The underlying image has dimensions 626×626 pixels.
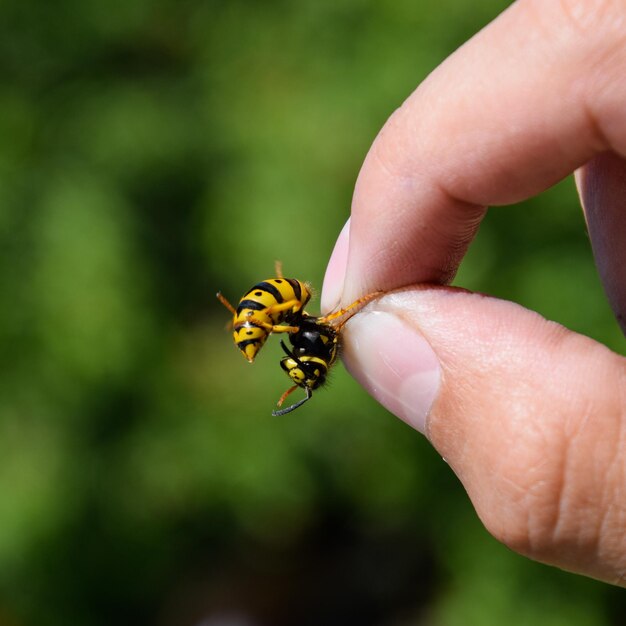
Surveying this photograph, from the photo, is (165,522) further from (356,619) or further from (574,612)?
(574,612)

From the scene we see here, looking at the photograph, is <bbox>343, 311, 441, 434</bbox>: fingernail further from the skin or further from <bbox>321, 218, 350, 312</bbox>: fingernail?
<bbox>321, 218, 350, 312</bbox>: fingernail

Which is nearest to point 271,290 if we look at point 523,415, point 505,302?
point 505,302

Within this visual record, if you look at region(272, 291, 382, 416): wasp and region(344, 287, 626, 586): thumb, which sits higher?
region(272, 291, 382, 416): wasp

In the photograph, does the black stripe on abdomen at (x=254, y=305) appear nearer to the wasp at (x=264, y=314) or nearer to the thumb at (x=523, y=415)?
the wasp at (x=264, y=314)

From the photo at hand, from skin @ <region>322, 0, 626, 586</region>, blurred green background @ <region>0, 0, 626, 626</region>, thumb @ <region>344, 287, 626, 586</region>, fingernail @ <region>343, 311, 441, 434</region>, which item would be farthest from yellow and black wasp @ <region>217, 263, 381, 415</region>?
blurred green background @ <region>0, 0, 626, 626</region>

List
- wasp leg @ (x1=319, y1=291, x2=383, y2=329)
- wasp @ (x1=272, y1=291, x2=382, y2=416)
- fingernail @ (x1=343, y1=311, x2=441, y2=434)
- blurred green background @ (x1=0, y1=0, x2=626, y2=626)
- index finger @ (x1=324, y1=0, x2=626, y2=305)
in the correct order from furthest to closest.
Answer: blurred green background @ (x1=0, y1=0, x2=626, y2=626)
wasp @ (x1=272, y1=291, x2=382, y2=416)
wasp leg @ (x1=319, y1=291, x2=383, y2=329)
fingernail @ (x1=343, y1=311, x2=441, y2=434)
index finger @ (x1=324, y1=0, x2=626, y2=305)

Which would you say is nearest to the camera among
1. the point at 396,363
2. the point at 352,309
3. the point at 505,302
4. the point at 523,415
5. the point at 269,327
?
the point at 523,415

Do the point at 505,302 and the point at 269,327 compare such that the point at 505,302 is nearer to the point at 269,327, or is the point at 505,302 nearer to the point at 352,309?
the point at 352,309
